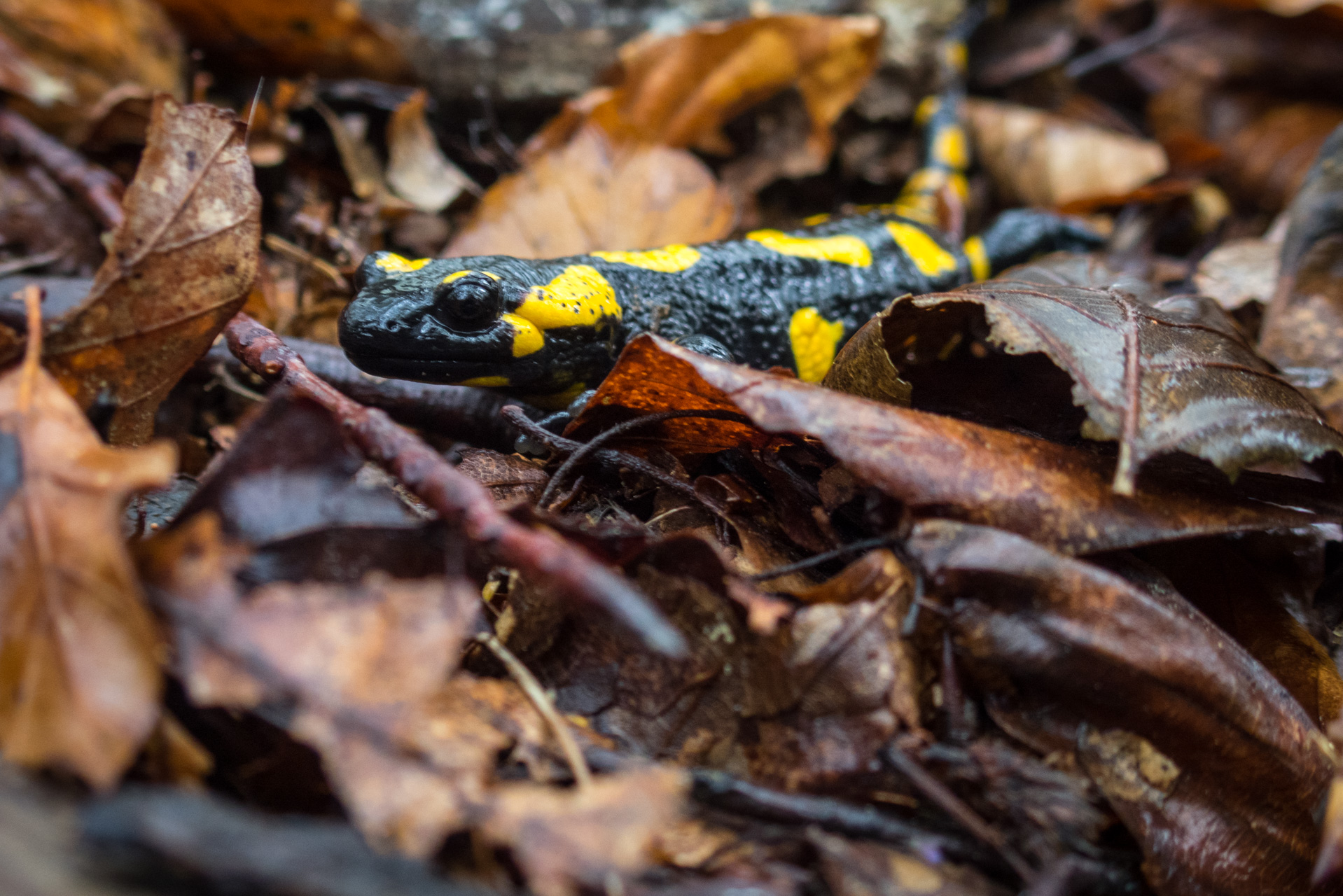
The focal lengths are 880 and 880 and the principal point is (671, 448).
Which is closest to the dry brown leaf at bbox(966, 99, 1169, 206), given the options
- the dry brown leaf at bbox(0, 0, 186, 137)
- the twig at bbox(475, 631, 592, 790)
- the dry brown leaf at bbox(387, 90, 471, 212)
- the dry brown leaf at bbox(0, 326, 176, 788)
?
the dry brown leaf at bbox(387, 90, 471, 212)

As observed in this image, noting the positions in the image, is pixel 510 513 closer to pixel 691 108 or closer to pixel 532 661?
pixel 532 661

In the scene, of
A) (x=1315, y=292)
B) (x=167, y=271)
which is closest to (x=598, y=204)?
(x=167, y=271)

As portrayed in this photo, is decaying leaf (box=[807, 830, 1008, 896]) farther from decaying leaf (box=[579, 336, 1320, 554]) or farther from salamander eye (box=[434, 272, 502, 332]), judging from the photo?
salamander eye (box=[434, 272, 502, 332])

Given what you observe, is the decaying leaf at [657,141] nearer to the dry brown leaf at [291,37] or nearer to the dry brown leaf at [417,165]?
the dry brown leaf at [417,165]

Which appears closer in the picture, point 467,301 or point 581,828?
point 581,828

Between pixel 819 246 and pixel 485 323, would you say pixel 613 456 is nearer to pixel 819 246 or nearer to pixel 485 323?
pixel 485 323

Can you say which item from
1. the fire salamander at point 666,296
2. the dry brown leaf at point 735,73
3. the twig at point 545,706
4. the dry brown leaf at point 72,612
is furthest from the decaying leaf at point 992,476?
the dry brown leaf at point 735,73

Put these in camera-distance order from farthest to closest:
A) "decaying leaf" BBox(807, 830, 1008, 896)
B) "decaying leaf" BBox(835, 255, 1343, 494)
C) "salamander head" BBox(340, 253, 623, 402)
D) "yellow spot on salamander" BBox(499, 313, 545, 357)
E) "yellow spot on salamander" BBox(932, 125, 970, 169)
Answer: "yellow spot on salamander" BBox(932, 125, 970, 169), "yellow spot on salamander" BBox(499, 313, 545, 357), "salamander head" BBox(340, 253, 623, 402), "decaying leaf" BBox(835, 255, 1343, 494), "decaying leaf" BBox(807, 830, 1008, 896)

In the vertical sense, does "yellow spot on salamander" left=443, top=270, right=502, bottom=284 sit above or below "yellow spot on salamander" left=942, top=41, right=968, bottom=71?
above
